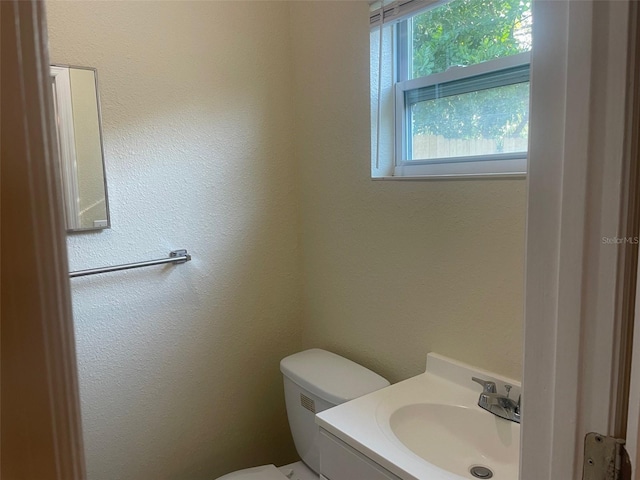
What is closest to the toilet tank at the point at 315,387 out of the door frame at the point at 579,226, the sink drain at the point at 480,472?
the sink drain at the point at 480,472

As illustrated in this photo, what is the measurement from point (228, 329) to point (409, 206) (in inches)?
34.0

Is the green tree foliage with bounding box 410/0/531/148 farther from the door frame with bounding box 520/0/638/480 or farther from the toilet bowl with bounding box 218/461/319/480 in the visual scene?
the toilet bowl with bounding box 218/461/319/480

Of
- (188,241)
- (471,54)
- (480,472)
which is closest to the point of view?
(480,472)

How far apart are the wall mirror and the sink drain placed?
1.30 m

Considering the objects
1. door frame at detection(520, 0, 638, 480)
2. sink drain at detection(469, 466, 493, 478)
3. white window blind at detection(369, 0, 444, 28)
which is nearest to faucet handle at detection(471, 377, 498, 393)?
sink drain at detection(469, 466, 493, 478)

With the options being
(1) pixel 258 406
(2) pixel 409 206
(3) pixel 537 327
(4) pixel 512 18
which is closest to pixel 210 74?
(2) pixel 409 206

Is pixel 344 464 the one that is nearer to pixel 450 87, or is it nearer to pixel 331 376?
pixel 331 376

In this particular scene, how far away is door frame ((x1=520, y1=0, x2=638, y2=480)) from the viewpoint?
0.50 metres

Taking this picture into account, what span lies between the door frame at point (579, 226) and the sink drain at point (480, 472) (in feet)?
1.98

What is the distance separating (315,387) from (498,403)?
58cm

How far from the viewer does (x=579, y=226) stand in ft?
1.74

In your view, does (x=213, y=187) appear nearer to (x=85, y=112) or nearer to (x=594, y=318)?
(x=85, y=112)

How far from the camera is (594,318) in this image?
20.8 inches

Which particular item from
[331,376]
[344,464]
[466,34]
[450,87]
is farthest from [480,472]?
[466,34]
